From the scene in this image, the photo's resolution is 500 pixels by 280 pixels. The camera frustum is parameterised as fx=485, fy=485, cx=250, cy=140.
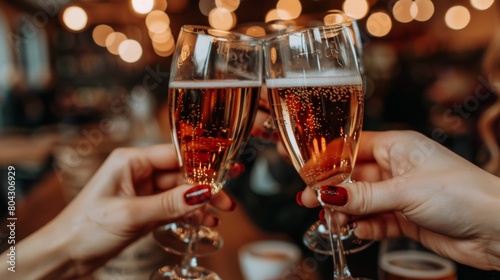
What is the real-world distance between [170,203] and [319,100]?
319 millimetres

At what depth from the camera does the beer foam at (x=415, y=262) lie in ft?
2.59

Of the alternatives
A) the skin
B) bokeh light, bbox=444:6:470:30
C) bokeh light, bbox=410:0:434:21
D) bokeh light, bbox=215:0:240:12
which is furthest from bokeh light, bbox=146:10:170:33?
the skin

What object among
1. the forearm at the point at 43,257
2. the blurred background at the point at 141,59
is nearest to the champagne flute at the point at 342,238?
the forearm at the point at 43,257

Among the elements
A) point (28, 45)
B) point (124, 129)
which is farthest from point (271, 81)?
point (28, 45)

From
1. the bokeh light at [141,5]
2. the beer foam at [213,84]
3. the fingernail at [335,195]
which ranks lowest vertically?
the fingernail at [335,195]

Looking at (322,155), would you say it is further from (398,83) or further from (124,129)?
(398,83)

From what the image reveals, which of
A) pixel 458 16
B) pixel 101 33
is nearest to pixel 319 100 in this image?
pixel 458 16

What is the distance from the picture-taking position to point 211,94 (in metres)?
0.71

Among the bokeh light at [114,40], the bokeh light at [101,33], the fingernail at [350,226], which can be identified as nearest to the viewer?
the fingernail at [350,226]

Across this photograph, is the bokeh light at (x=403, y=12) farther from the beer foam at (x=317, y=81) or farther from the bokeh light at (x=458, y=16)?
the beer foam at (x=317, y=81)

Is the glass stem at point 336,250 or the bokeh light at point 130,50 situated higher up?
the bokeh light at point 130,50

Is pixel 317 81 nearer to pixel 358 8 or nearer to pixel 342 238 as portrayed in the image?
pixel 342 238

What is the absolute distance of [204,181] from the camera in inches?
31.1

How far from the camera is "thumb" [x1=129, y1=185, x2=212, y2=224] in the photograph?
782mm
